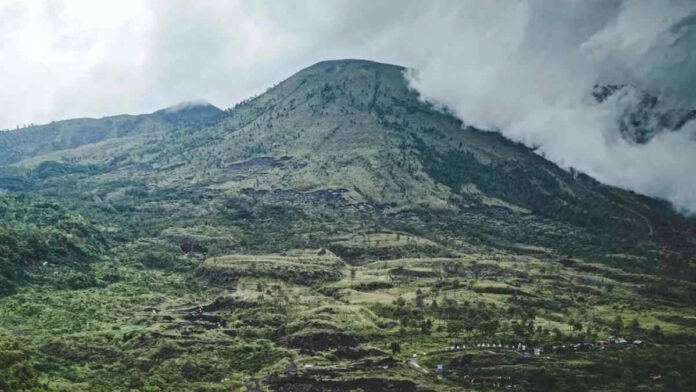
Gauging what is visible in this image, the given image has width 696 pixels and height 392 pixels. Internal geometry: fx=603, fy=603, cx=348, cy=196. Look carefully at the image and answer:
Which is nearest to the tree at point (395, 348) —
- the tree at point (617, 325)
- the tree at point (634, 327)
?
the tree at point (617, 325)

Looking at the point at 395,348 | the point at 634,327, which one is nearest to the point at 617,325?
the point at 634,327

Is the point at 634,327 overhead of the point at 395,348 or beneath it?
overhead

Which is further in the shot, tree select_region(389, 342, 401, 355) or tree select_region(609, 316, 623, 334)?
tree select_region(609, 316, 623, 334)

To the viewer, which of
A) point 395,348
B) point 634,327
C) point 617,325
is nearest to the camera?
point 395,348

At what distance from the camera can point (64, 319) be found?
568ft

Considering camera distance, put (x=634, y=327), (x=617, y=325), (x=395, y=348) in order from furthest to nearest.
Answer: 1. (x=617, y=325)
2. (x=634, y=327)
3. (x=395, y=348)

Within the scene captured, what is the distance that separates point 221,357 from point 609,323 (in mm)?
121457

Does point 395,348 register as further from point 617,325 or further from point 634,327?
point 634,327

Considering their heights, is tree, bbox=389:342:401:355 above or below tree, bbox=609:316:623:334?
below

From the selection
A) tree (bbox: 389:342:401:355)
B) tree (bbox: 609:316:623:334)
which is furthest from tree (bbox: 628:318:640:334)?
tree (bbox: 389:342:401:355)

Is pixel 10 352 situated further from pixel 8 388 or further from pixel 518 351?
pixel 518 351

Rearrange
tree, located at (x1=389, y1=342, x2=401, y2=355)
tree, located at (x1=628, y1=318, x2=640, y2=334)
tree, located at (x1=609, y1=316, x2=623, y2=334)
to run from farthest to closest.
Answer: tree, located at (x1=609, y1=316, x2=623, y2=334) < tree, located at (x1=628, y1=318, x2=640, y2=334) < tree, located at (x1=389, y1=342, x2=401, y2=355)

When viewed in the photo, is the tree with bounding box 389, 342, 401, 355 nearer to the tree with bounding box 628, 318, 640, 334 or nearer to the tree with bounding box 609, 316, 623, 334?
the tree with bounding box 609, 316, 623, 334

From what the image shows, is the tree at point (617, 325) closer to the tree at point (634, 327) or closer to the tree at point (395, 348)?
the tree at point (634, 327)
